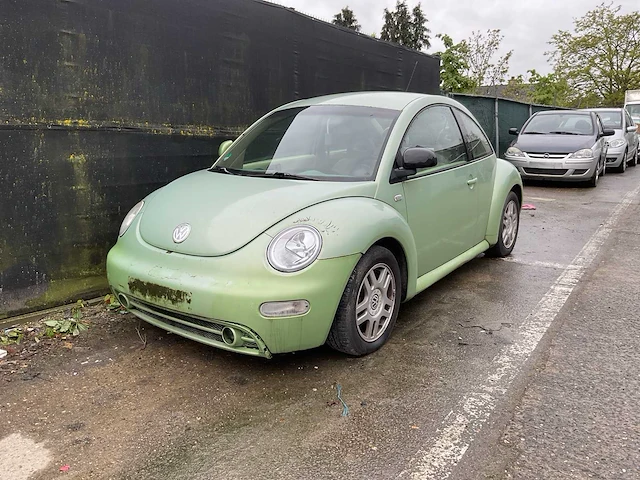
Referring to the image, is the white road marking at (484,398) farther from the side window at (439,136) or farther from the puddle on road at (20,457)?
the puddle on road at (20,457)

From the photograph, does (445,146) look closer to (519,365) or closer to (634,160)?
(519,365)

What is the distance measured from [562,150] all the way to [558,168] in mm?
379

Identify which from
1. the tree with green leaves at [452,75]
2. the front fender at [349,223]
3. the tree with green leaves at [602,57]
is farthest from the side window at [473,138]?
the tree with green leaves at [602,57]

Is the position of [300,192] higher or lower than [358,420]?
higher

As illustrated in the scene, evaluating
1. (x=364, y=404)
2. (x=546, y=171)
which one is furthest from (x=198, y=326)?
(x=546, y=171)

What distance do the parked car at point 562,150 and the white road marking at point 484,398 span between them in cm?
651

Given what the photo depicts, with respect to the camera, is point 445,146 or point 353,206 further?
point 445,146

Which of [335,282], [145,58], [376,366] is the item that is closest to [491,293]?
[376,366]

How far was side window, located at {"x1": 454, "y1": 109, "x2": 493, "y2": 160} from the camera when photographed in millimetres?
4676

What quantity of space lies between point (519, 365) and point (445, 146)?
186 centimetres

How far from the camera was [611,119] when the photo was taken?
48.8 feet

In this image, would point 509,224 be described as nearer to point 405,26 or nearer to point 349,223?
point 349,223

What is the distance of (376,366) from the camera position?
3191mm

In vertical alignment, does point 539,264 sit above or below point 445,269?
below
